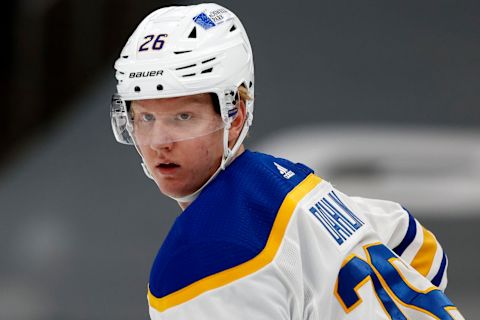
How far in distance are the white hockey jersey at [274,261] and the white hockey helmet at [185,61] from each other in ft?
0.34

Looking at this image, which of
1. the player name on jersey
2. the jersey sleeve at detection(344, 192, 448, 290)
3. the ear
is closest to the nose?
the ear

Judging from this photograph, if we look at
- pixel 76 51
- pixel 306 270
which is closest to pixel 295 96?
pixel 76 51

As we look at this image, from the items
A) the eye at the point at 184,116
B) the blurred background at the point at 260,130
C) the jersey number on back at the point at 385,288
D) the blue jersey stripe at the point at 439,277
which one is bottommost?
the blurred background at the point at 260,130

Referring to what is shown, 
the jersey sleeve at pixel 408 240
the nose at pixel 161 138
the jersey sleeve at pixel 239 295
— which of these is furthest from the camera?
the jersey sleeve at pixel 408 240

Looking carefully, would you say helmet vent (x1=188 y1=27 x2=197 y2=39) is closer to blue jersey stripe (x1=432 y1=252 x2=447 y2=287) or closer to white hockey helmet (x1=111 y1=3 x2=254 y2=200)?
white hockey helmet (x1=111 y1=3 x2=254 y2=200)

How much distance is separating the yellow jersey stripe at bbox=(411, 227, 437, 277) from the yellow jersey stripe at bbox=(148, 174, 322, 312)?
425 millimetres

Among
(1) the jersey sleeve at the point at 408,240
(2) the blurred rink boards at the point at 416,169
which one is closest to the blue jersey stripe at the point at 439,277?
(1) the jersey sleeve at the point at 408,240

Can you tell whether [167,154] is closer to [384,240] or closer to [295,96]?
[384,240]

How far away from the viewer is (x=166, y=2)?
15.0ft

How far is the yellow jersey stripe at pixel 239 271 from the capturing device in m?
1.40

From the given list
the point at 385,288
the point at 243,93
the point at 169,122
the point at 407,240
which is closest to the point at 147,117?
the point at 169,122

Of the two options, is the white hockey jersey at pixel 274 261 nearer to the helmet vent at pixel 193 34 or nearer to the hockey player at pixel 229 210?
the hockey player at pixel 229 210

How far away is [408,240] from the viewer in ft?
5.92

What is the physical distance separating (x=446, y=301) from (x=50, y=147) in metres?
3.38
